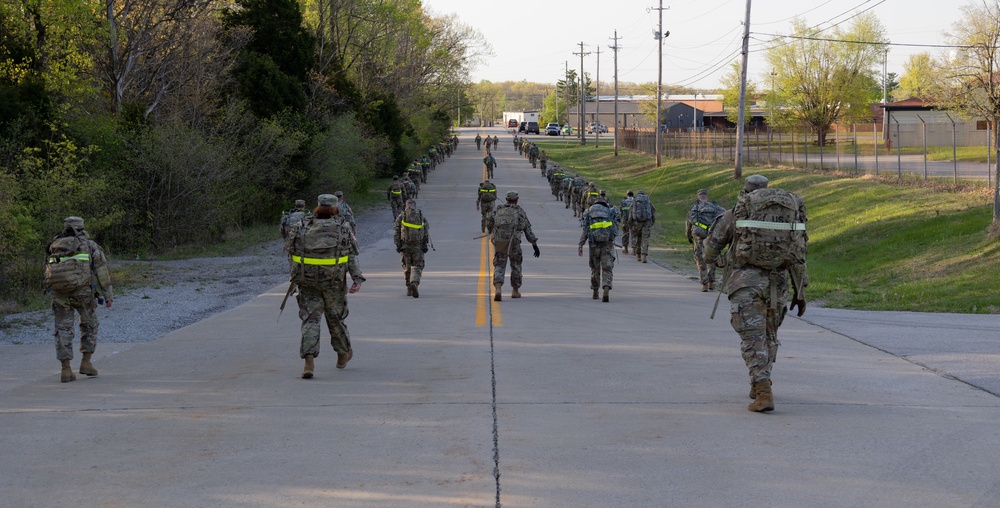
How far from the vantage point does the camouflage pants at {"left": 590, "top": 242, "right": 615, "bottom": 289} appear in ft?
52.1

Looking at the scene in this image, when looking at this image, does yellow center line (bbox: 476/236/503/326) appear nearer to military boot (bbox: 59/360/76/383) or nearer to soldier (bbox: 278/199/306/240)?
soldier (bbox: 278/199/306/240)

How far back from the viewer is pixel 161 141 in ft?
87.2

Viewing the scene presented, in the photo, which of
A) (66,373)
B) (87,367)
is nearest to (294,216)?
(87,367)

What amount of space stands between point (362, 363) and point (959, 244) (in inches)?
571

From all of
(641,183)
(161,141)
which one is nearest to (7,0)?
(161,141)

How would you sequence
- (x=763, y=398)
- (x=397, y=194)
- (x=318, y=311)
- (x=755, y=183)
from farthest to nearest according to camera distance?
(x=397, y=194)
(x=318, y=311)
(x=755, y=183)
(x=763, y=398)

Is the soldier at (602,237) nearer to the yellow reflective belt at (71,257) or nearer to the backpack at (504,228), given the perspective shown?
the backpack at (504,228)

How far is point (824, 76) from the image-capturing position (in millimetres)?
70688

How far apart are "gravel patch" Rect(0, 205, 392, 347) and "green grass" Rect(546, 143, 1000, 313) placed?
30.1 ft

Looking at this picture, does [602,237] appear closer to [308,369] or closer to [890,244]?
[308,369]

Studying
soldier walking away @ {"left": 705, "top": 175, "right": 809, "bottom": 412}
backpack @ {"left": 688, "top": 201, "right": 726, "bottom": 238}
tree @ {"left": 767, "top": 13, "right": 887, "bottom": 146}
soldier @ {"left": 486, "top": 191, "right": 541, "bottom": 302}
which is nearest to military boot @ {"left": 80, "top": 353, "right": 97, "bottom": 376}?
soldier walking away @ {"left": 705, "top": 175, "right": 809, "bottom": 412}

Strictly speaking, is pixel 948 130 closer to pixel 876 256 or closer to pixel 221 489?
pixel 876 256

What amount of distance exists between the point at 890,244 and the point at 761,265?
1588 centimetres

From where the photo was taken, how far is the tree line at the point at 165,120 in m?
20.8
